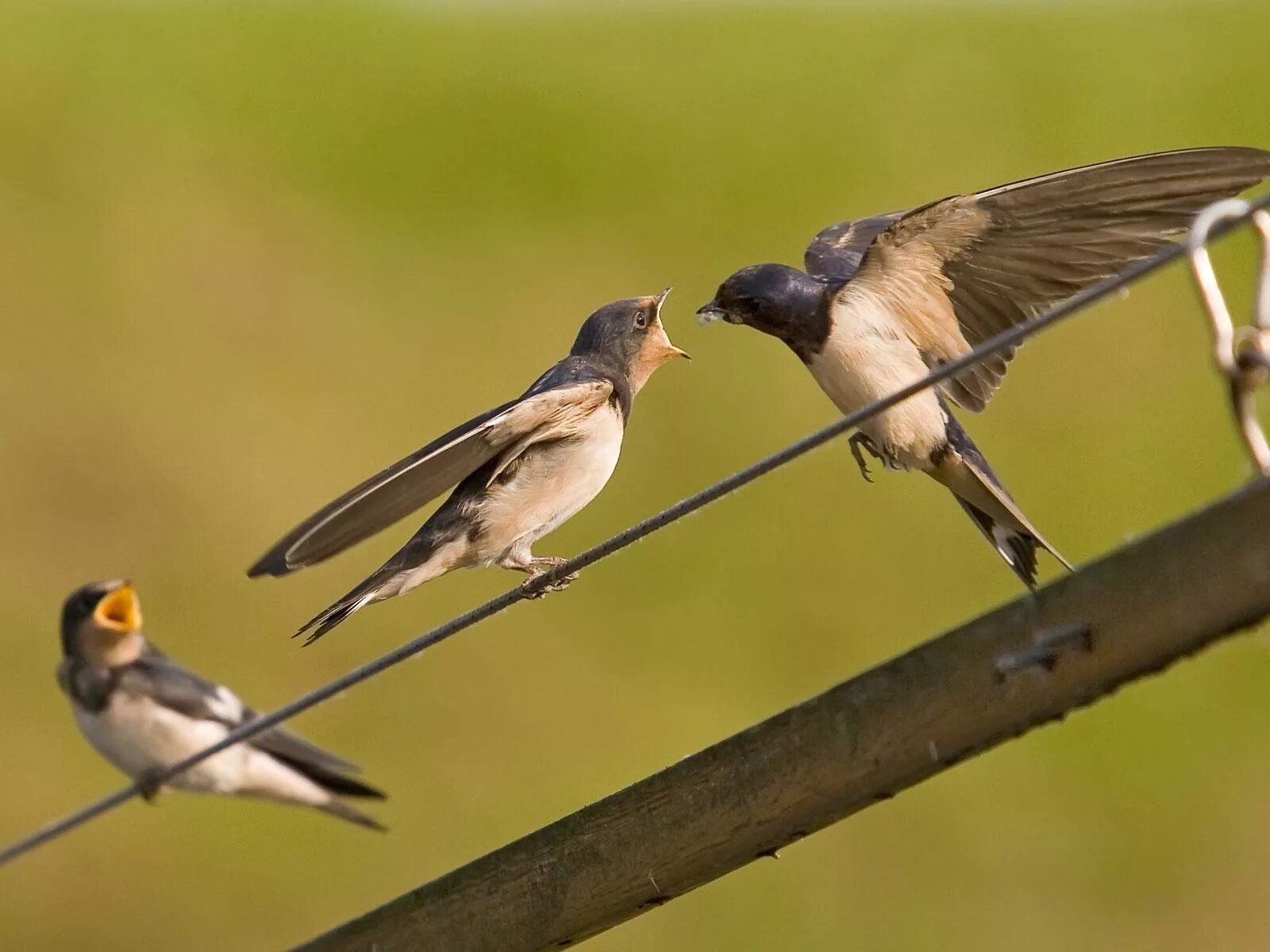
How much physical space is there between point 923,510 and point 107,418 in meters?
5.00

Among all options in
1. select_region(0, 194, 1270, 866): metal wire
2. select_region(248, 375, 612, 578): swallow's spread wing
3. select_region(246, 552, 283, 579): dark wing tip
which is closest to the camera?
select_region(0, 194, 1270, 866): metal wire

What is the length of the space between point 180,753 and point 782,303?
2397 millimetres

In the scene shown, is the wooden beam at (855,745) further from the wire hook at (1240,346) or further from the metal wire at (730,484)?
the metal wire at (730,484)

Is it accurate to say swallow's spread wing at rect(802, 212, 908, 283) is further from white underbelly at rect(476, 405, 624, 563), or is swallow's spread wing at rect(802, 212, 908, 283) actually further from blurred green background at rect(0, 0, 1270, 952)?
blurred green background at rect(0, 0, 1270, 952)

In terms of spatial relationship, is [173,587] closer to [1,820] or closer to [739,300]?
[1,820]

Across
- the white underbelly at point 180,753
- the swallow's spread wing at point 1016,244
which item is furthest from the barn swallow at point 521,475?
the white underbelly at point 180,753

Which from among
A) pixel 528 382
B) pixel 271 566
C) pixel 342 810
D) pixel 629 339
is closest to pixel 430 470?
pixel 271 566

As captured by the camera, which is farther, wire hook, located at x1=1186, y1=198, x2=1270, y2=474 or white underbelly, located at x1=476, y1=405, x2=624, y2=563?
white underbelly, located at x1=476, y1=405, x2=624, y2=563

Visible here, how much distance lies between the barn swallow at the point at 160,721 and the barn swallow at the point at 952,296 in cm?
197

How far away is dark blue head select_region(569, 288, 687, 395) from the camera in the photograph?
470 cm

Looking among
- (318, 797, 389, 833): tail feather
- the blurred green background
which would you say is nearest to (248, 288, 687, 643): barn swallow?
(318, 797, 389, 833): tail feather

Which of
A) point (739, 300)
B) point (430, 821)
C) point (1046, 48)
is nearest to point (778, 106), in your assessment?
point (1046, 48)

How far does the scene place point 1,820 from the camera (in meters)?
9.38

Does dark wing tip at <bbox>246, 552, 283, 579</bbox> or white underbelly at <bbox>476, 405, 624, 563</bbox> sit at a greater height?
white underbelly at <bbox>476, 405, 624, 563</bbox>
